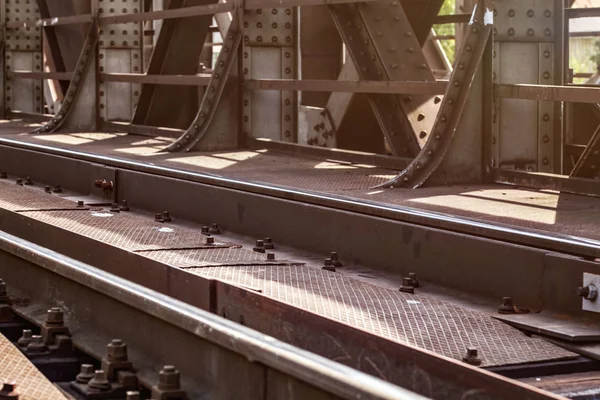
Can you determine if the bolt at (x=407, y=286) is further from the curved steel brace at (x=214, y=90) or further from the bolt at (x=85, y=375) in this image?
the curved steel brace at (x=214, y=90)

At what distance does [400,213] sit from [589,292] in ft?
4.87

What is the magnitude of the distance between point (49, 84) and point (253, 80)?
1040 cm

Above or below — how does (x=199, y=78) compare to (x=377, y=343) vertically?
above

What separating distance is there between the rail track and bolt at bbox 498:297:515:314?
0.05 meters

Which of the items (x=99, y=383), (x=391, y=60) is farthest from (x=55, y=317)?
(x=391, y=60)

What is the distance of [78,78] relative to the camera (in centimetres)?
1369

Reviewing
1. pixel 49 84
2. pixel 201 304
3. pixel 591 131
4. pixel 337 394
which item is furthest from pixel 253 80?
pixel 49 84

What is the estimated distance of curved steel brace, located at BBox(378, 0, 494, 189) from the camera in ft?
24.3

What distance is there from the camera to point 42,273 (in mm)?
5934

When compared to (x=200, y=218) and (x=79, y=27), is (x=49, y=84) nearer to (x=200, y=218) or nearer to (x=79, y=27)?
(x=79, y=27)

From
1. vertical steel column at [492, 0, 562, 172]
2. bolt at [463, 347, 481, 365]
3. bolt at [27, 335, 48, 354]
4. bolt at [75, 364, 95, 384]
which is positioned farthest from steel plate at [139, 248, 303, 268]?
vertical steel column at [492, 0, 562, 172]

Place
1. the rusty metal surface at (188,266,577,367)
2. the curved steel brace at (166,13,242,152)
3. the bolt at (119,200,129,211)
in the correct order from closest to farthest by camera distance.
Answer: the rusty metal surface at (188,266,577,367) → the bolt at (119,200,129,211) → the curved steel brace at (166,13,242,152)

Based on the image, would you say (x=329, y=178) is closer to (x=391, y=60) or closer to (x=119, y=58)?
(x=391, y=60)

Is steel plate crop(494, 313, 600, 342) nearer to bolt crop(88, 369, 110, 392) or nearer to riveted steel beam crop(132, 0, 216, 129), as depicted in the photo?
bolt crop(88, 369, 110, 392)
